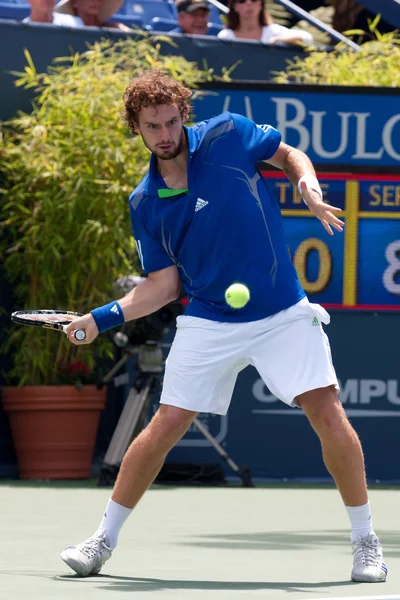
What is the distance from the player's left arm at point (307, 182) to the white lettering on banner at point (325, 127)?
408 cm

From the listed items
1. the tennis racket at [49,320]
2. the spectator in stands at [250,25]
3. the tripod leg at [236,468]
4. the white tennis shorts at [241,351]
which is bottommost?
the tripod leg at [236,468]

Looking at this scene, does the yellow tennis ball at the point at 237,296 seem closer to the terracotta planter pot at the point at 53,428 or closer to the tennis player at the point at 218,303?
the tennis player at the point at 218,303

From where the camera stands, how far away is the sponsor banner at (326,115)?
374 inches

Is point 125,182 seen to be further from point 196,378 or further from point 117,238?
point 196,378

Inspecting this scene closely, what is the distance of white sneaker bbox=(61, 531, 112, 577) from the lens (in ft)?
17.3

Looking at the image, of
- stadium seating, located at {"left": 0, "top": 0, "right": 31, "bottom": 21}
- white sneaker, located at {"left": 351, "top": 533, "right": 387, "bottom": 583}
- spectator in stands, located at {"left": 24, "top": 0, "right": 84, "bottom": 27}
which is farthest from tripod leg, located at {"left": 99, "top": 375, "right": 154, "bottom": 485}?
white sneaker, located at {"left": 351, "top": 533, "right": 387, "bottom": 583}

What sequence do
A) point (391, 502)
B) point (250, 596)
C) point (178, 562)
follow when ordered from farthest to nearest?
point (391, 502) < point (178, 562) < point (250, 596)

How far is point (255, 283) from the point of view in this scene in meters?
5.27

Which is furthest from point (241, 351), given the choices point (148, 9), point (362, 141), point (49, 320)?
point (148, 9)

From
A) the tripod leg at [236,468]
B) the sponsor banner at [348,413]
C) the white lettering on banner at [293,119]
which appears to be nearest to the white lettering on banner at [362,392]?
the sponsor banner at [348,413]

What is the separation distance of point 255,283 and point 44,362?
188 inches

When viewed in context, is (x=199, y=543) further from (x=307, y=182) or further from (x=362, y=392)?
(x=362, y=392)

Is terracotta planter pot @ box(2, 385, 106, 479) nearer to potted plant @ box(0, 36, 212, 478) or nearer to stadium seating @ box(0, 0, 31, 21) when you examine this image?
potted plant @ box(0, 36, 212, 478)

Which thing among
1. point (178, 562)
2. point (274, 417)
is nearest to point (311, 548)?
point (178, 562)
